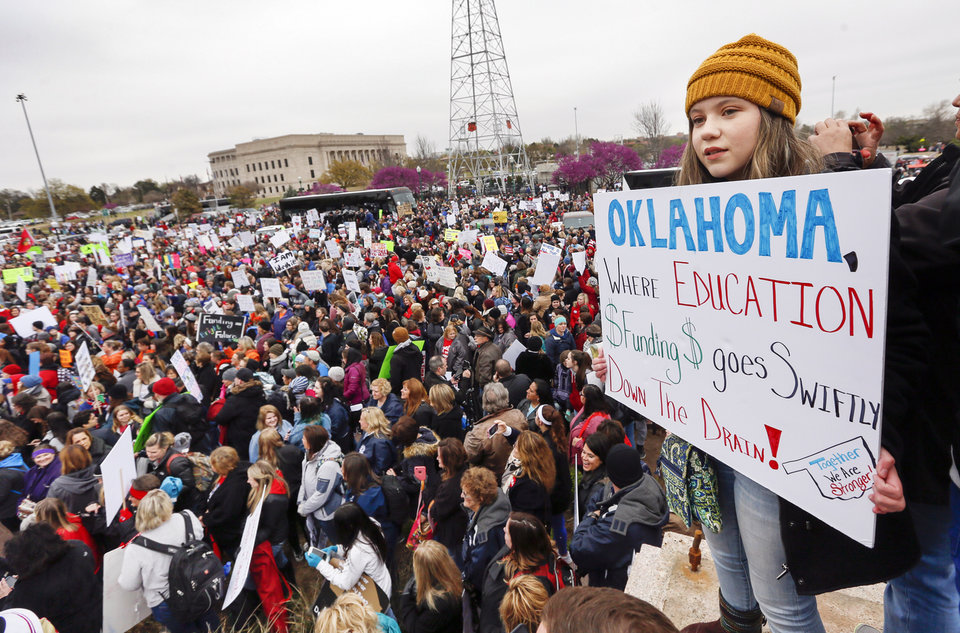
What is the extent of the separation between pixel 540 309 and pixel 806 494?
306 inches

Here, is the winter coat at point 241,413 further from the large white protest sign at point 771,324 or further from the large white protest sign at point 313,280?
the large white protest sign at point 313,280

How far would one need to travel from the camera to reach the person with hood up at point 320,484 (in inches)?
190

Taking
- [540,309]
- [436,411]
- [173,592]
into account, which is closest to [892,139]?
[540,309]

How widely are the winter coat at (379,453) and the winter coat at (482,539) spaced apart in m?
1.71

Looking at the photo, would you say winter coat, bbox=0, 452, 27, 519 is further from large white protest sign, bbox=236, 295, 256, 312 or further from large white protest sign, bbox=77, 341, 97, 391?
large white protest sign, bbox=236, 295, 256, 312

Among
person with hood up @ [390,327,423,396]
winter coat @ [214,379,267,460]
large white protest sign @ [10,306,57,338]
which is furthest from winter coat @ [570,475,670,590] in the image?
large white protest sign @ [10,306,57,338]

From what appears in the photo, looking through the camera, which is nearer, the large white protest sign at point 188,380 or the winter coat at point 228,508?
the winter coat at point 228,508

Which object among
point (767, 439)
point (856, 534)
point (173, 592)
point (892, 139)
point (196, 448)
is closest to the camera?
point (856, 534)

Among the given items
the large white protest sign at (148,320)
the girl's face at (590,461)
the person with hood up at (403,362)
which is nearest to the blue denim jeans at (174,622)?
the girl's face at (590,461)

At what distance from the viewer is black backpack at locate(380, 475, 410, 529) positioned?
475 cm

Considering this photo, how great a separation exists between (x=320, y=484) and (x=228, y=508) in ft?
2.73

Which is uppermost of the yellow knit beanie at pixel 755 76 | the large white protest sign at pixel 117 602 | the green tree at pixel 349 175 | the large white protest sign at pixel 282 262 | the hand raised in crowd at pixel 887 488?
the green tree at pixel 349 175

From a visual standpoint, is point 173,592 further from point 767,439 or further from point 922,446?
point 922,446

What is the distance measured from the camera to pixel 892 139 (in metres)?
44.9
